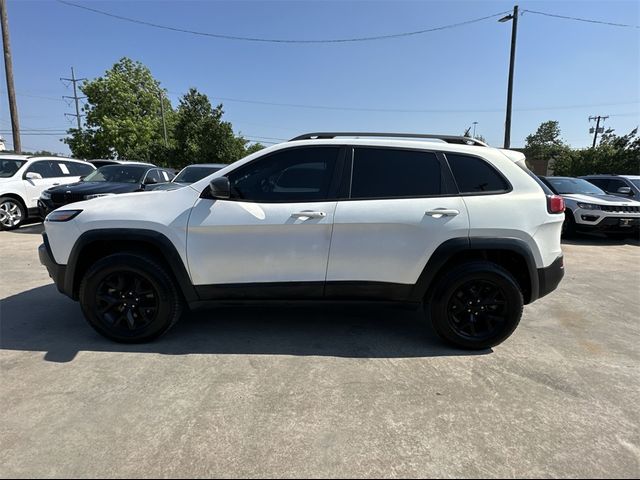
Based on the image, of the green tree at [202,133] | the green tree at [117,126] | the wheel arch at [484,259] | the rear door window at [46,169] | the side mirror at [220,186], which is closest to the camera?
the side mirror at [220,186]

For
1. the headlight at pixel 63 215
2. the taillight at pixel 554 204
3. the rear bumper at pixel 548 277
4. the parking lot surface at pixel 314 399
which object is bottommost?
the parking lot surface at pixel 314 399

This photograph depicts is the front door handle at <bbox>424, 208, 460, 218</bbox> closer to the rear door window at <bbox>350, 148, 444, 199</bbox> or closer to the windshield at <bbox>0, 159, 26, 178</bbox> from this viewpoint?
the rear door window at <bbox>350, 148, 444, 199</bbox>

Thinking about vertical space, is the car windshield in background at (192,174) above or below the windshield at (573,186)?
above

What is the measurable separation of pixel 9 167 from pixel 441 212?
35.7ft

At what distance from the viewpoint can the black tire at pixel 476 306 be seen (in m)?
3.28

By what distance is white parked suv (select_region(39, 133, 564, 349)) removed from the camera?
3.24 meters

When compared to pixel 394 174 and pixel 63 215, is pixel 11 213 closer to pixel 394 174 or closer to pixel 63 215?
pixel 63 215

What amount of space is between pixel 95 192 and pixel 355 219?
23.0ft

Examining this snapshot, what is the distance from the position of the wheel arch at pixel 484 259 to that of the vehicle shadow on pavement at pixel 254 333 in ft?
1.40

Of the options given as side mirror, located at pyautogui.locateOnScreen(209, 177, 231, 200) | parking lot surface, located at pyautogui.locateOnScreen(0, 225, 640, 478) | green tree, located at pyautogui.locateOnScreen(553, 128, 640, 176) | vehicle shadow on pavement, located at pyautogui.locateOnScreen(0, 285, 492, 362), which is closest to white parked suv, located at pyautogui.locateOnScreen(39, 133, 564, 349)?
side mirror, located at pyautogui.locateOnScreen(209, 177, 231, 200)

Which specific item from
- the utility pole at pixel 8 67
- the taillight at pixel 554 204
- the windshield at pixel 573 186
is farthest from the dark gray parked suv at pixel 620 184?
the utility pole at pixel 8 67

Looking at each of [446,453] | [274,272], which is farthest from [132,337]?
[446,453]

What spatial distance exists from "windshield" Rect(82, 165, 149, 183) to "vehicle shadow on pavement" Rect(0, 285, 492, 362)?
5427mm

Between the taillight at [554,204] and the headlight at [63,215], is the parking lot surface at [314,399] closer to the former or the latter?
the headlight at [63,215]
